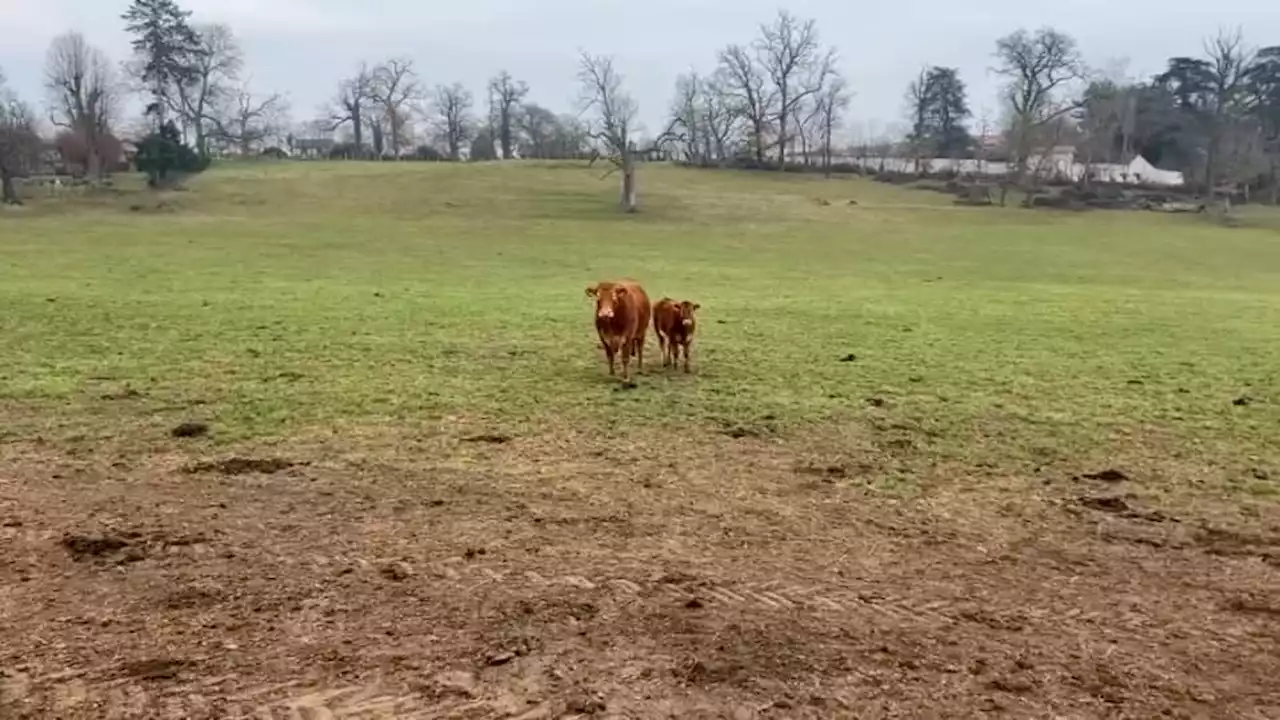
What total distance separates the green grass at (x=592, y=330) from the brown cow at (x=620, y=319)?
0.41 m

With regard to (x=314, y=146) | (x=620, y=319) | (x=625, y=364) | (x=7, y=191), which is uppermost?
(x=314, y=146)

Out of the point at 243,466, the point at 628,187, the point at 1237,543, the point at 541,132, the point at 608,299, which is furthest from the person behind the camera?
the point at 541,132

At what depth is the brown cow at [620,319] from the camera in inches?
435

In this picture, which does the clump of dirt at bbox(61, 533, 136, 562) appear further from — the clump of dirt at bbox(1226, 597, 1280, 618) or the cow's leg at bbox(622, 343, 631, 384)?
the cow's leg at bbox(622, 343, 631, 384)

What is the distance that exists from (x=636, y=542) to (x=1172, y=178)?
84.4m

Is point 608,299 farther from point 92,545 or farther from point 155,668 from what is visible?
point 155,668

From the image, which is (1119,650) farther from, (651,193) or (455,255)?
(651,193)

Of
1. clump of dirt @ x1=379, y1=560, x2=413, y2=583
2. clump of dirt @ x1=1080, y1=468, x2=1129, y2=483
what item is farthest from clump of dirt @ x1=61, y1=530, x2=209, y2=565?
clump of dirt @ x1=1080, y1=468, x2=1129, y2=483

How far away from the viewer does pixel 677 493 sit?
282 inches

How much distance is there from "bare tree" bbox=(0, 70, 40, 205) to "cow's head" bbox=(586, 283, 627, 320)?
1767 inches

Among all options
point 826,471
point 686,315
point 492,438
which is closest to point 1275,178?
point 686,315

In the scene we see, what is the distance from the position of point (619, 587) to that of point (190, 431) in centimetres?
458

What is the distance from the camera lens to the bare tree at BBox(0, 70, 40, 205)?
1882 inches

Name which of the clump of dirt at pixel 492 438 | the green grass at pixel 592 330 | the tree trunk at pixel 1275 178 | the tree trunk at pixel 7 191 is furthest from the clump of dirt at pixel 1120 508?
the tree trunk at pixel 1275 178
